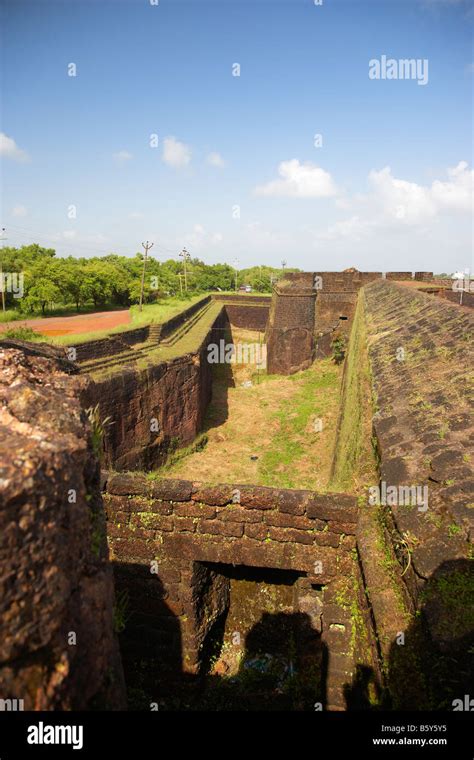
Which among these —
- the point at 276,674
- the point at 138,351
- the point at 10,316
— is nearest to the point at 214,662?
the point at 276,674

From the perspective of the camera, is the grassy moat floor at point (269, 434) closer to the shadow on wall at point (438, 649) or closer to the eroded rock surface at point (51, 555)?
the shadow on wall at point (438, 649)

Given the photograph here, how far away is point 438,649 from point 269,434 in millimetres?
12809

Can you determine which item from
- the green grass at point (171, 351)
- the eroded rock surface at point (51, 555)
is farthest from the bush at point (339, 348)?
the eroded rock surface at point (51, 555)

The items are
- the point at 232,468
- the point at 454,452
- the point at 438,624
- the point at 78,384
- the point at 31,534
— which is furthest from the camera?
the point at 232,468

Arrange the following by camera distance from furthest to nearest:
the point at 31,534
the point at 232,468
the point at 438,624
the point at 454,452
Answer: the point at 232,468
the point at 454,452
the point at 438,624
the point at 31,534

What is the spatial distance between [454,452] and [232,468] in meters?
9.60

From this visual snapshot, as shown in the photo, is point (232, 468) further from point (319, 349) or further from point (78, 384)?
point (319, 349)

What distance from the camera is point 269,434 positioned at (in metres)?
14.9

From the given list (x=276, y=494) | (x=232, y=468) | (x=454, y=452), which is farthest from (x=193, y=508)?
(x=232, y=468)

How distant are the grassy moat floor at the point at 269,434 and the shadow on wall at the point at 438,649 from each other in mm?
5984

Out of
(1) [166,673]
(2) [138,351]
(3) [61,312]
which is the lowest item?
(1) [166,673]

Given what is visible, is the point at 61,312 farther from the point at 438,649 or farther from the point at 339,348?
the point at 438,649

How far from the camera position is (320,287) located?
77.7 ft

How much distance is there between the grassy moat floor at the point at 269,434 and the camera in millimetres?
11594
